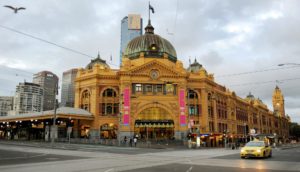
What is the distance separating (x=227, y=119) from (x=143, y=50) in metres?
34.4

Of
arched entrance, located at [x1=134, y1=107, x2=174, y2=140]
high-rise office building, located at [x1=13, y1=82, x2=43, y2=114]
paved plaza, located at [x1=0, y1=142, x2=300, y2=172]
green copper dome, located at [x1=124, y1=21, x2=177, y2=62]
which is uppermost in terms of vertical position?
green copper dome, located at [x1=124, y1=21, x2=177, y2=62]

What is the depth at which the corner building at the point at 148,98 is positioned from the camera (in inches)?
2510

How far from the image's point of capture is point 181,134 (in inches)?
2491

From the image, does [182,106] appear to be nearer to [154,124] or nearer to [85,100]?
[154,124]

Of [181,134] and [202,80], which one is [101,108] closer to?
[181,134]

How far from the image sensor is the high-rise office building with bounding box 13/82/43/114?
113 m

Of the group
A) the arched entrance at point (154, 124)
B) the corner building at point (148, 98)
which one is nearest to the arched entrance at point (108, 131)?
the corner building at point (148, 98)

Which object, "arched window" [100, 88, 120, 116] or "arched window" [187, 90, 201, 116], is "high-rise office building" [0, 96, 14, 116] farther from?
"arched window" [187, 90, 201, 116]

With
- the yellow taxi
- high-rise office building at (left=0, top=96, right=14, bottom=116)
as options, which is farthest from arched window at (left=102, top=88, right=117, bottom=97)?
high-rise office building at (left=0, top=96, right=14, bottom=116)

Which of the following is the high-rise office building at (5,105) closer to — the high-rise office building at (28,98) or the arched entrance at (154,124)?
the high-rise office building at (28,98)

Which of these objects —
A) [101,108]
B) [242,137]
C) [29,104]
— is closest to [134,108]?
[101,108]

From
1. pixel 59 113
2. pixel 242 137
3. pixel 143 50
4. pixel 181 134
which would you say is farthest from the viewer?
pixel 242 137

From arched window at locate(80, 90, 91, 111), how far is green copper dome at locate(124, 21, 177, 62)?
47.3ft

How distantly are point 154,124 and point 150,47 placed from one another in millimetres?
20366
